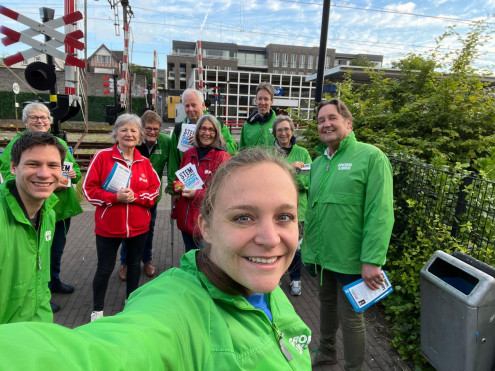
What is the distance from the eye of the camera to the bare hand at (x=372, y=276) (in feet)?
7.28

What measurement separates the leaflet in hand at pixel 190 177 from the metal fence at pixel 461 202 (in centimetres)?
240

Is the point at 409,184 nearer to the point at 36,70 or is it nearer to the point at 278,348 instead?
the point at 278,348

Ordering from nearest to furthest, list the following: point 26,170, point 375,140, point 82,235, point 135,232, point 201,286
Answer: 1. point 201,286
2. point 26,170
3. point 135,232
4. point 375,140
5. point 82,235

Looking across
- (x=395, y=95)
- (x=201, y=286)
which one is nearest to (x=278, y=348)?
(x=201, y=286)

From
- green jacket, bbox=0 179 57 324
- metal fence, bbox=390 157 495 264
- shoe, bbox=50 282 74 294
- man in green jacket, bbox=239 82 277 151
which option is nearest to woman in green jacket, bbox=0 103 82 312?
shoe, bbox=50 282 74 294

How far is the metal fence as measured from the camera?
111 inches

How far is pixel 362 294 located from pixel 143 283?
3.15m

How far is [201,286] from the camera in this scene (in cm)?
104

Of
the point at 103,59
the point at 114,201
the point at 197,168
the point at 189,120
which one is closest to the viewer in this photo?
the point at 114,201

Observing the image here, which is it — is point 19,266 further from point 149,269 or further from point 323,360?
point 149,269

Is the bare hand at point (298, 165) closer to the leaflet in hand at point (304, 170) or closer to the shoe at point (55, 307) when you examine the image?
the leaflet in hand at point (304, 170)

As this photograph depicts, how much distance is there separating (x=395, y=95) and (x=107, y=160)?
19.6 ft

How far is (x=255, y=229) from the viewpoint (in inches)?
40.9

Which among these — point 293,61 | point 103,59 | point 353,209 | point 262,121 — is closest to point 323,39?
point 262,121
